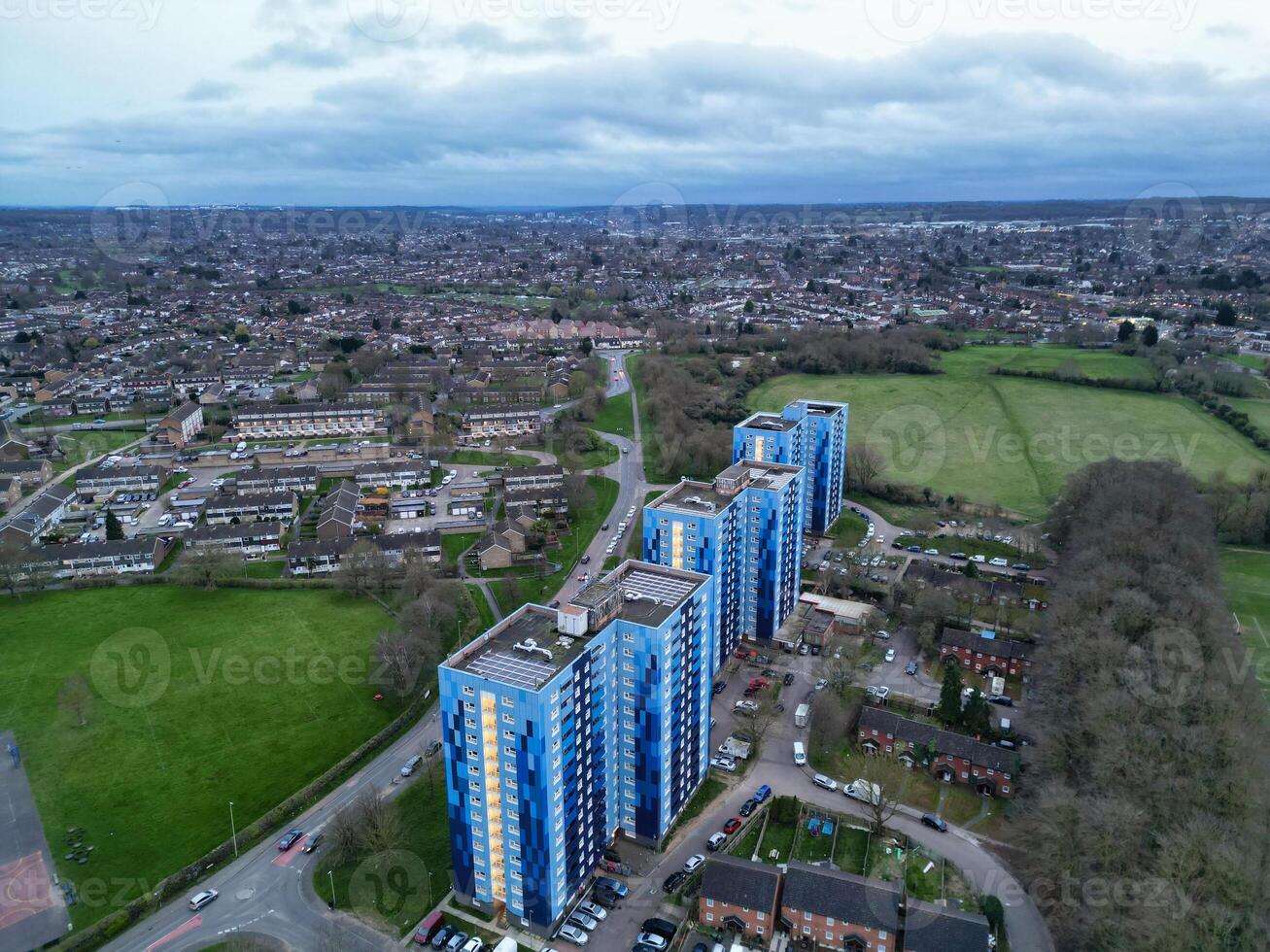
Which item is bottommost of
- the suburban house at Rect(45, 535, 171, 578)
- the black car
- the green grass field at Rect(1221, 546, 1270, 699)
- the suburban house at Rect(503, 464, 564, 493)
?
the black car

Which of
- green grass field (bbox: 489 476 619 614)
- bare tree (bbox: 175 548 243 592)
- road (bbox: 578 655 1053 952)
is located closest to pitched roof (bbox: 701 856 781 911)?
road (bbox: 578 655 1053 952)

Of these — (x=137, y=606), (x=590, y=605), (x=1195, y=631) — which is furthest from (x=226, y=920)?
(x=1195, y=631)

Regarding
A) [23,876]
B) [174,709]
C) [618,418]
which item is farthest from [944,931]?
[618,418]

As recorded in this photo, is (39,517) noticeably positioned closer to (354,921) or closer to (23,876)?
(23,876)

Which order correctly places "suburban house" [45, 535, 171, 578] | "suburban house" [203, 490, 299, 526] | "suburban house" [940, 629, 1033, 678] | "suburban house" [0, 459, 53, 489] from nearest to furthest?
"suburban house" [940, 629, 1033, 678]
"suburban house" [45, 535, 171, 578]
"suburban house" [203, 490, 299, 526]
"suburban house" [0, 459, 53, 489]

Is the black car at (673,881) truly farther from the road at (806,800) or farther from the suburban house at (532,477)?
the suburban house at (532,477)

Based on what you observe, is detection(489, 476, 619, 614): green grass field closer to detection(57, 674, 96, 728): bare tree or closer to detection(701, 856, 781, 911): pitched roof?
detection(57, 674, 96, 728): bare tree
